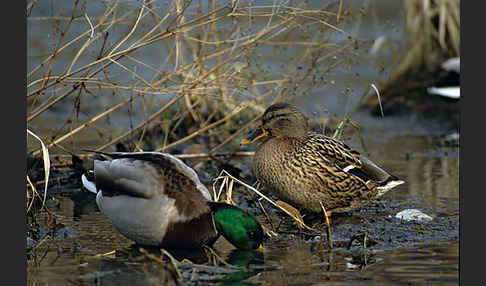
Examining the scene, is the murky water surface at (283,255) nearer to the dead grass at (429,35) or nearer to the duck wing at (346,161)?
the duck wing at (346,161)

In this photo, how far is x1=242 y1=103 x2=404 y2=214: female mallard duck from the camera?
5.42 m

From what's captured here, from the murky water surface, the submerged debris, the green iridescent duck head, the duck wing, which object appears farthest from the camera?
the duck wing

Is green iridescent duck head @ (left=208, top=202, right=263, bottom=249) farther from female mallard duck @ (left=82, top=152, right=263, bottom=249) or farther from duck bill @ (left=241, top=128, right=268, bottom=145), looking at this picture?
duck bill @ (left=241, top=128, right=268, bottom=145)

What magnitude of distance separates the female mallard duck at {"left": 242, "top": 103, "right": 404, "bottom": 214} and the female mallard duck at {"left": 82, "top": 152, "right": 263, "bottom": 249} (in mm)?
894

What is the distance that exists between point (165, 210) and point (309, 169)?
135 centimetres

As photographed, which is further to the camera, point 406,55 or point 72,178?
point 406,55

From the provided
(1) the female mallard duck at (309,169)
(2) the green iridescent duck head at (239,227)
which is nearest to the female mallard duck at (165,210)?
(2) the green iridescent duck head at (239,227)

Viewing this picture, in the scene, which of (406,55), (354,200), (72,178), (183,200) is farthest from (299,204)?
(406,55)

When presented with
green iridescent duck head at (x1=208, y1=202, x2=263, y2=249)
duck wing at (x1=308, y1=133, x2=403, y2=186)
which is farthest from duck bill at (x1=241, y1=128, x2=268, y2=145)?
green iridescent duck head at (x1=208, y1=202, x2=263, y2=249)

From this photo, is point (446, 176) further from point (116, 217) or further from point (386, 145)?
point (116, 217)

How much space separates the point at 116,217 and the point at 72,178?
2096 mm

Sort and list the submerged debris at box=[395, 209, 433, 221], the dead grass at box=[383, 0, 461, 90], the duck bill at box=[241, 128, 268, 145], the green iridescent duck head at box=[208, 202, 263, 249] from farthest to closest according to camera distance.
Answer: the dead grass at box=[383, 0, 461, 90]
the duck bill at box=[241, 128, 268, 145]
the submerged debris at box=[395, 209, 433, 221]
the green iridescent duck head at box=[208, 202, 263, 249]

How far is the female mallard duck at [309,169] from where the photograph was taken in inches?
213

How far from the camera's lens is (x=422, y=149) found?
8055 mm
